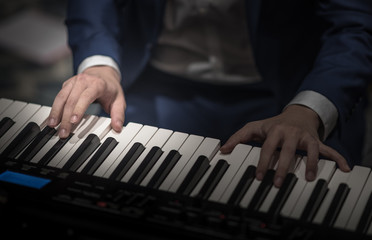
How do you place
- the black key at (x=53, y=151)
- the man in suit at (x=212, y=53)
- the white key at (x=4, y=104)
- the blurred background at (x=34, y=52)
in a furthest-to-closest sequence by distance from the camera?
the blurred background at (x=34, y=52)
the man in suit at (x=212, y=53)
the white key at (x=4, y=104)
the black key at (x=53, y=151)

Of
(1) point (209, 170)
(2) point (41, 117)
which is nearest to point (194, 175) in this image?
(1) point (209, 170)

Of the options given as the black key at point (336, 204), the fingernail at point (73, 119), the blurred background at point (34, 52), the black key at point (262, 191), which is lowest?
the blurred background at point (34, 52)

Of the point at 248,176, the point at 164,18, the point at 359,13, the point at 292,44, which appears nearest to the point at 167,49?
the point at 164,18

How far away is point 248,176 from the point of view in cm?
117

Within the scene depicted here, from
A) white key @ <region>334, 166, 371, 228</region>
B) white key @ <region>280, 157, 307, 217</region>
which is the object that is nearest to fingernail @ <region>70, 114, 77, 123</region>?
white key @ <region>280, 157, 307, 217</region>

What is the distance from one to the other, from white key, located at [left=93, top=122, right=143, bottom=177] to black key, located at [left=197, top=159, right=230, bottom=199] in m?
0.23

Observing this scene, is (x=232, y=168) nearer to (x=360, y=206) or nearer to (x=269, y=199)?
(x=269, y=199)

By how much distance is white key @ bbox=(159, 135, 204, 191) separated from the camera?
1.17 meters

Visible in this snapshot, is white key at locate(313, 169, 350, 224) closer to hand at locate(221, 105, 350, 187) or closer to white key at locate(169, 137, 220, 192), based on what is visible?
hand at locate(221, 105, 350, 187)

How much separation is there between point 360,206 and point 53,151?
0.69 metres

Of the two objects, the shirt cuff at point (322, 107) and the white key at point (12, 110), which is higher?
the white key at point (12, 110)

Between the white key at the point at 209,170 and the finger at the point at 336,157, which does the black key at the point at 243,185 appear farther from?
the finger at the point at 336,157

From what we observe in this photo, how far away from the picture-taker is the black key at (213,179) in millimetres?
1136

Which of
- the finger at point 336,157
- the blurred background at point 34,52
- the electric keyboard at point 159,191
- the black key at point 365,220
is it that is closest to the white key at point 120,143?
the electric keyboard at point 159,191
